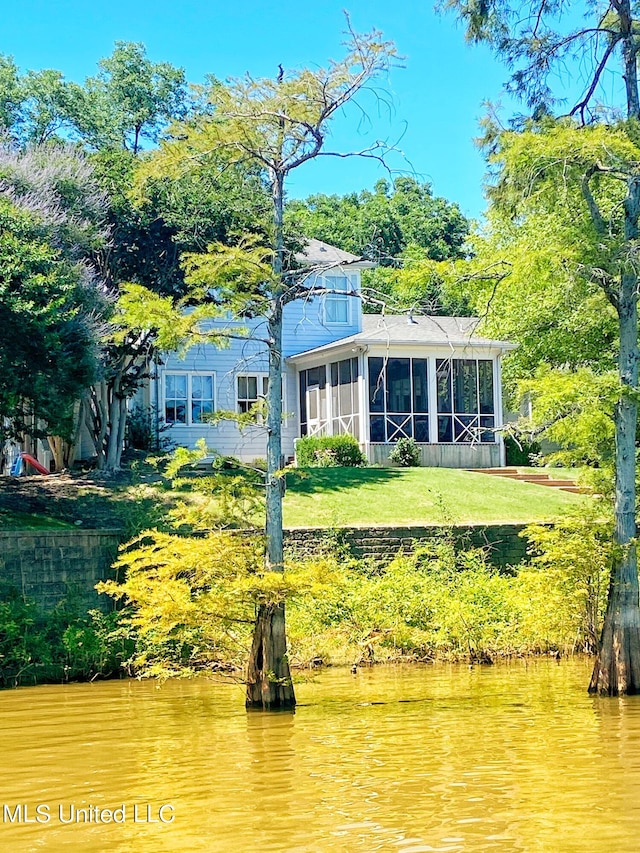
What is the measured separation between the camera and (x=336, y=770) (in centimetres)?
927

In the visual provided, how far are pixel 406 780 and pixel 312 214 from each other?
1880 inches

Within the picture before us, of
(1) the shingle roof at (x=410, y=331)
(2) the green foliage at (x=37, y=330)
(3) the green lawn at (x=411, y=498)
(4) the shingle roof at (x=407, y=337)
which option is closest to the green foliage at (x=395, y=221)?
(1) the shingle roof at (x=410, y=331)

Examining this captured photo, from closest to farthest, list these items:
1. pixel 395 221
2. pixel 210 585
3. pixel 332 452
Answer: pixel 210 585
pixel 332 452
pixel 395 221

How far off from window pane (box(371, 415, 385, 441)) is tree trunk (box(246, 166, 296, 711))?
56.2 feet

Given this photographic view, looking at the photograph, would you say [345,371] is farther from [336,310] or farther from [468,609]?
[468,609]

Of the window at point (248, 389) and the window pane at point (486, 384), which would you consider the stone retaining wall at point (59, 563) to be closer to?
the window at point (248, 389)

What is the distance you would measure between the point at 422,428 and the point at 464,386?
1.84 metres

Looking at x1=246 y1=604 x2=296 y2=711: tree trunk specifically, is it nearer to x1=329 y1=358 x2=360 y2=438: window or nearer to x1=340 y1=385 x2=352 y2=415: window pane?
x1=329 y1=358 x2=360 y2=438: window

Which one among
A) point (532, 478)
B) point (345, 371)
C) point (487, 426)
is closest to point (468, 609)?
point (532, 478)

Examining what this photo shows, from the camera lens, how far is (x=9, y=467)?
31.7 meters

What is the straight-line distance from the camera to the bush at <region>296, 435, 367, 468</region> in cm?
2873

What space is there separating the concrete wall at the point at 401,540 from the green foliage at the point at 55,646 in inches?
162

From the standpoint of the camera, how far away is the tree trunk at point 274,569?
1216cm

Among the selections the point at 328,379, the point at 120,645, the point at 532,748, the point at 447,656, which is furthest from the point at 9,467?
the point at 532,748
